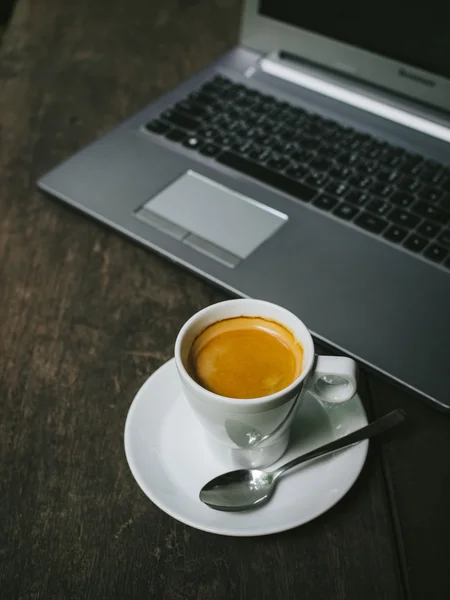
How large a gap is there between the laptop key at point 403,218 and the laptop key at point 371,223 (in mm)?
11

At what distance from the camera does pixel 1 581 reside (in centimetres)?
43

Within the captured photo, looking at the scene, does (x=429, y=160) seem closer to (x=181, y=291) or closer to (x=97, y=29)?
(x=181, y=291)

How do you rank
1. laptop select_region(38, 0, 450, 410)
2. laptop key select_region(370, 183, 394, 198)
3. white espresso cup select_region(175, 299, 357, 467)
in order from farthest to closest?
laptop key select_region(370, 183, 394, 198) → laptop select_region(38, 0, 450, 410) → white espresso cup select_region(175, 299, 357, 467)

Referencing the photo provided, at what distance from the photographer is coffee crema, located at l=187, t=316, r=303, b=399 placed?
17.7 inches

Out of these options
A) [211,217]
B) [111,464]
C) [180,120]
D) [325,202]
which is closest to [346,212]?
[325,202]

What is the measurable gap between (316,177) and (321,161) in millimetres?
29

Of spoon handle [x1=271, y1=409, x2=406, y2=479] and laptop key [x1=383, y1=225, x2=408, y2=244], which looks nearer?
spoon handle [x1=271, y1=409, x2=406, y2=479]

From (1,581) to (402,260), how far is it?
17.8 inches

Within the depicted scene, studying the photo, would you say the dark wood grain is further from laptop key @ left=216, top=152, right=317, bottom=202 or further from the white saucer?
laptop key @ left=216, top=152, right=317, bottom=202

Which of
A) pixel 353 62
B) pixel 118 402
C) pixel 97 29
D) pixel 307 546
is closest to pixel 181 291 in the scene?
pixel 118 402

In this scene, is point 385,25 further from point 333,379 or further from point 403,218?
point 333,379

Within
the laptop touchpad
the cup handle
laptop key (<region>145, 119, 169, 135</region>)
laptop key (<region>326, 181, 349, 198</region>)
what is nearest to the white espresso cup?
the cup handle

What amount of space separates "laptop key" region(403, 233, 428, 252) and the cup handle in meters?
0.22

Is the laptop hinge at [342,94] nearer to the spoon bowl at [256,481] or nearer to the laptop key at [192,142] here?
the laptop key at [192,142]
